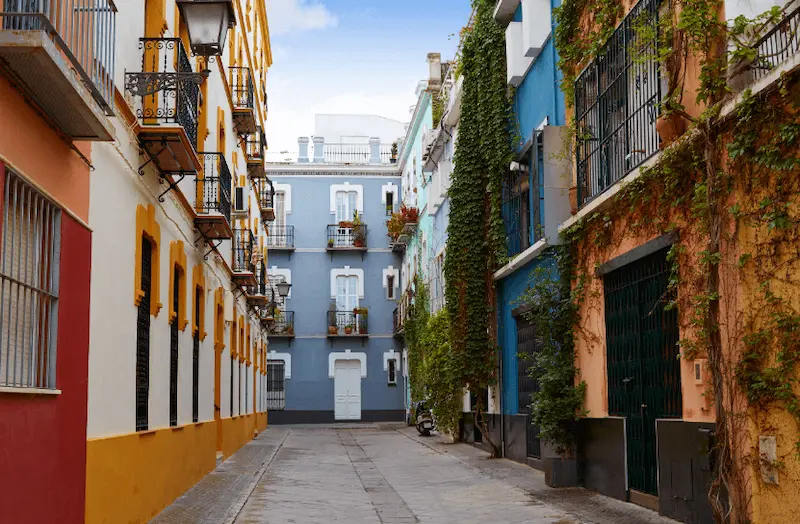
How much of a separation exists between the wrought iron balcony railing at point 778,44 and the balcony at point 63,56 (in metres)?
5.24

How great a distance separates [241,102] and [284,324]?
22967 mm

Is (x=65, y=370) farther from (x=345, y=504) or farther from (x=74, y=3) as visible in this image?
(x=345, y=504)

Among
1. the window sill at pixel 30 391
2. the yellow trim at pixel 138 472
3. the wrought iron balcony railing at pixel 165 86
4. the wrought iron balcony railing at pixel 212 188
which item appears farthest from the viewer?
the wrought iron balcony railing at pixel 212 188

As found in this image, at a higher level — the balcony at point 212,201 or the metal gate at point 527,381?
the balcony at point 212,201

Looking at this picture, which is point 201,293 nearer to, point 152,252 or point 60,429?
point 152,252

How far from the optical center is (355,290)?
46.0 m

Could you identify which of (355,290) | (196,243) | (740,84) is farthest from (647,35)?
(355,290)

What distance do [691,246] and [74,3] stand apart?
19.9 feet

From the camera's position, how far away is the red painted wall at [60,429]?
21.0 ft

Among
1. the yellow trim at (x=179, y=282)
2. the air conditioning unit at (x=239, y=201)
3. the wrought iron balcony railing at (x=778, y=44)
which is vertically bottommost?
the yellow trim at (x=179, y=282)

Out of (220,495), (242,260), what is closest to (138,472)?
(220,495)

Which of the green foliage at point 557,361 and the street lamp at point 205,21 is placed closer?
the street lamp at point 205,21

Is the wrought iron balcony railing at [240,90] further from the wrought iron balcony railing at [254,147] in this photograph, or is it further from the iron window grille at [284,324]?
the iron window grille at [284,324]

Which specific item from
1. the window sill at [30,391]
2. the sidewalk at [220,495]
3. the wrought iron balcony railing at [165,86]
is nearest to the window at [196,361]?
the sidewalk at [220,495]
